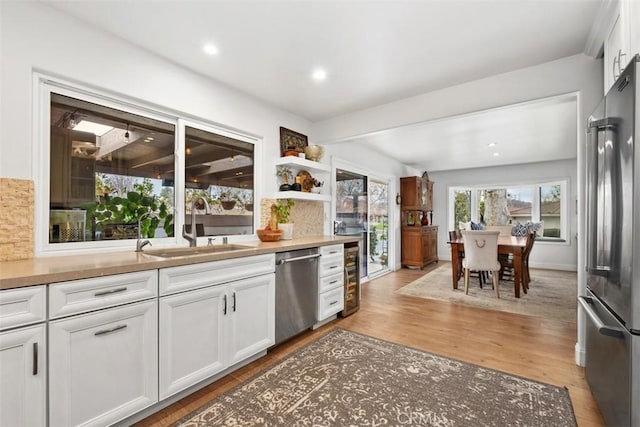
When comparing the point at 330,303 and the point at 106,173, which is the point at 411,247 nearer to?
the point at 330,303

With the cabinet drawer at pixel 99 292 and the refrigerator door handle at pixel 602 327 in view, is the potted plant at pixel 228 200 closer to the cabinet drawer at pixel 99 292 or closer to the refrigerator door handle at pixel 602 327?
the cabinet drawer at pixel 99 292

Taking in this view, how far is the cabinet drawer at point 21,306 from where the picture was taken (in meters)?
1.20

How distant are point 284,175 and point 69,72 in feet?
6.94

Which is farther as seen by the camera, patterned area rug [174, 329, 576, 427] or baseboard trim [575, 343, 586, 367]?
baseboard trim [575, 343, 586, 367]

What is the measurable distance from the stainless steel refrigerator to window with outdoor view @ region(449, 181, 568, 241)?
211 inches

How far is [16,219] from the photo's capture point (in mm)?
1741

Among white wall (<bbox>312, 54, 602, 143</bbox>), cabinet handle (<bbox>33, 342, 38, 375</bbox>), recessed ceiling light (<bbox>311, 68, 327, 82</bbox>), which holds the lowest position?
cabinet handle (<bbox>33, 342, 38, 375</bbox>)

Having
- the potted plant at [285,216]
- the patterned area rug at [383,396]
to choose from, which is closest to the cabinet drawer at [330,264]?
the potted plant at [285,216]

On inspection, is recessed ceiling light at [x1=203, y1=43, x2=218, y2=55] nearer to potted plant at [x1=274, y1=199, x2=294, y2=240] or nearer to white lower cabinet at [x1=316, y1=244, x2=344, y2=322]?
potted plant at [x1=274, y1=199, x2=294, y2=240]

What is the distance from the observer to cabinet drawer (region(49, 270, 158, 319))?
1.35m

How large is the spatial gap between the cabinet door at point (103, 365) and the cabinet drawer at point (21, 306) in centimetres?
8

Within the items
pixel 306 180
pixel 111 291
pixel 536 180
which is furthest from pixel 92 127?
pixel 536 180

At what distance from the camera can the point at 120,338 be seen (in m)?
1.55

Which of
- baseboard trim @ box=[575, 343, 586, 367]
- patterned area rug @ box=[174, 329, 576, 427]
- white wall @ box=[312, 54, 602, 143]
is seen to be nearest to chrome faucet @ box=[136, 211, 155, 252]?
patterned area rug @ box=[174, 329, 576, 427]
